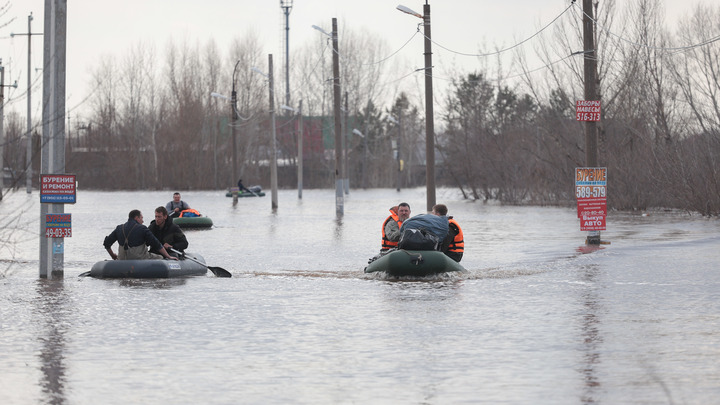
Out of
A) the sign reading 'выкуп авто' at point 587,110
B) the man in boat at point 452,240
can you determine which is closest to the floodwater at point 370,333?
the man in boat at point 452,240

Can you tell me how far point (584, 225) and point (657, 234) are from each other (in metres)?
6.41

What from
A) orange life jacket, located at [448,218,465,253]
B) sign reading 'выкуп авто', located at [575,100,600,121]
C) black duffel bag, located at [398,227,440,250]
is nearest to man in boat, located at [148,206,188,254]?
black duffel bag, located at [398,227,440,250]

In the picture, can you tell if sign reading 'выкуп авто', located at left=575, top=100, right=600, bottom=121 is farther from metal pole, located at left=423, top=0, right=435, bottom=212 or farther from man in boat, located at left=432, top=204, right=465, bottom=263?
metal pole, located at left=423, top=0, right=435, bottom=212

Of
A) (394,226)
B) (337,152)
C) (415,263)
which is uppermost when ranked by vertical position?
(337,152)

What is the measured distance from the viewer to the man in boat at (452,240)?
782 inches

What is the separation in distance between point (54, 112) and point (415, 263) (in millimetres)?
6516

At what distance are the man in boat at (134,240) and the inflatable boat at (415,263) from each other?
3.95 meters

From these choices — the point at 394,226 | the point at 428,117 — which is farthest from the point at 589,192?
the point at 428,117

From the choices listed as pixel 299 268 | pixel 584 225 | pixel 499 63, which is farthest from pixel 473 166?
pixel 299 268

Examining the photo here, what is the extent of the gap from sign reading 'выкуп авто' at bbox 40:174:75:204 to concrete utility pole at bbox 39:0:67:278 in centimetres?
22

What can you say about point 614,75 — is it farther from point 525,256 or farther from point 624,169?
point 525,256

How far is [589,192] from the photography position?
2547 cm

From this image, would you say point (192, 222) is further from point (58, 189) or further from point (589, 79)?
point (58, 189)

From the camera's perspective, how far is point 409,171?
121188 mm
